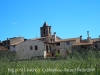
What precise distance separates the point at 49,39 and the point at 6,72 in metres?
53.2

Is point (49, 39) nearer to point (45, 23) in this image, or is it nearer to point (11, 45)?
point (11, 45)

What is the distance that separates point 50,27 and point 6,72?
6685 centimetres

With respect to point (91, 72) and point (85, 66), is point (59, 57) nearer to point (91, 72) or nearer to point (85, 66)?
point (85, 66)

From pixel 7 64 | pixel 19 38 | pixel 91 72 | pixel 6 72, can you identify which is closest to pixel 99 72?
pixel 91 72

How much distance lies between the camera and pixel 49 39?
57.2 metres

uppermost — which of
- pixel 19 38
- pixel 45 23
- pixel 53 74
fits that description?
pixel 45 23

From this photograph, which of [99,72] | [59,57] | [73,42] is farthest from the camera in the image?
[73,42]

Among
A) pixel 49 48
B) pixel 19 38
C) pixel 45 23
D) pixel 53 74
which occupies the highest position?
pixel 45 23

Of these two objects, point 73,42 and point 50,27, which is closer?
point 73,42

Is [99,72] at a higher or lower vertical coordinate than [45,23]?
lower

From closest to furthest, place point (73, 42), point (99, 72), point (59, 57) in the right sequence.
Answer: point (99, 72) → point (59, 57) → point (73, 42)

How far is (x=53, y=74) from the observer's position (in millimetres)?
4156

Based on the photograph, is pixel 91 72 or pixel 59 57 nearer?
pixel 91 72

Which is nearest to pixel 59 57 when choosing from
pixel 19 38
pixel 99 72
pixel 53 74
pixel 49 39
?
pixel 53 74
